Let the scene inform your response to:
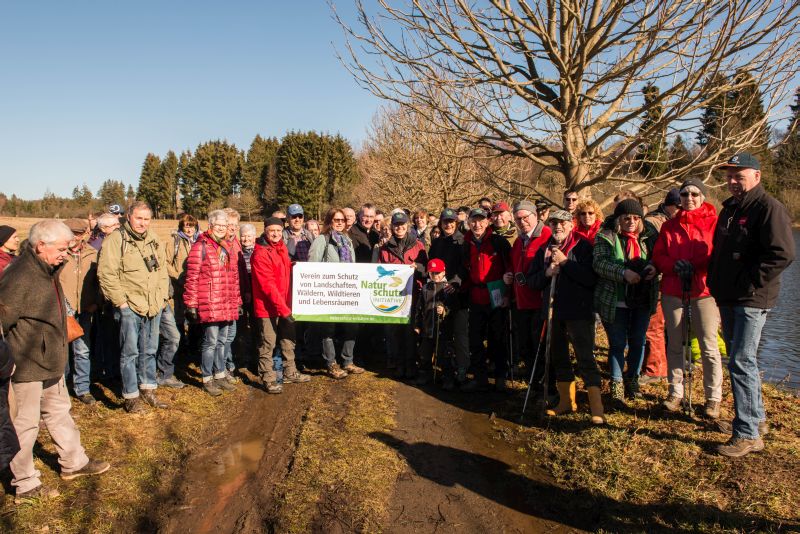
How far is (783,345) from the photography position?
10555mm

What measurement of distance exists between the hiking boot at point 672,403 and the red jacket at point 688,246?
1197mm

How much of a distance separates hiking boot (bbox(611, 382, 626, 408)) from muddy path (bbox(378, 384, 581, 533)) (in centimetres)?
129

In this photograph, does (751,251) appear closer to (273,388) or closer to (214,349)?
(273,388)

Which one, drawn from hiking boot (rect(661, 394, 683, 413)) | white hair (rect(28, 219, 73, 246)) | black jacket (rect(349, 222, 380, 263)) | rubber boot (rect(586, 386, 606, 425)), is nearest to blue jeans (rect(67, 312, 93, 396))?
white hair (rect(28, 219, 73, 246))

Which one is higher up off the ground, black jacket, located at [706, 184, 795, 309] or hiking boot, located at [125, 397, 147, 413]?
black jacket, located at [706, 184, 795, 309]

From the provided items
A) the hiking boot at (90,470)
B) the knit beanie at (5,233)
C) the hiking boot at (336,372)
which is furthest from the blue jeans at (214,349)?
the knit beanie at (5,233)

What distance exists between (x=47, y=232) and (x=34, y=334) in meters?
0.84

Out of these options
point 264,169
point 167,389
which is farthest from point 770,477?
point 264,169

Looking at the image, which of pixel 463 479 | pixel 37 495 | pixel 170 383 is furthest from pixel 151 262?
pixel 463 479

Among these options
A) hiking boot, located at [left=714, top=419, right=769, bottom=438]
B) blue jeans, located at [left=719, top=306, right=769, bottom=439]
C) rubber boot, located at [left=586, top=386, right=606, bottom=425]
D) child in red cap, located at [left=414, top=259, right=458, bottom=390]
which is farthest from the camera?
child in red cap, located at [left=414, top=259, right=458, bottom=390]

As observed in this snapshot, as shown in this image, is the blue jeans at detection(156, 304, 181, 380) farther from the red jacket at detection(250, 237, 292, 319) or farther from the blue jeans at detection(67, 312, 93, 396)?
the red jacket at detection(250, 237, 292, 319)

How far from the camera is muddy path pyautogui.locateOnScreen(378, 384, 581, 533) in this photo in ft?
12.7

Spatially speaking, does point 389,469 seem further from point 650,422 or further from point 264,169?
point 264,169

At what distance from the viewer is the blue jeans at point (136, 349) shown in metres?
6.04
